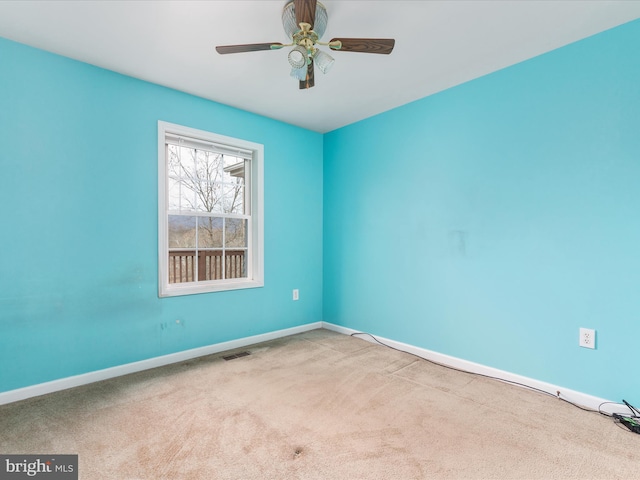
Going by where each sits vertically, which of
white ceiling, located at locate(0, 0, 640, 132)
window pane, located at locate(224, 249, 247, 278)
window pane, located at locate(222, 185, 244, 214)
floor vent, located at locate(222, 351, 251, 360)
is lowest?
floor vent, located at locate(222, 351, 251, 360)

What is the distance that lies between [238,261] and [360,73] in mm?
2288

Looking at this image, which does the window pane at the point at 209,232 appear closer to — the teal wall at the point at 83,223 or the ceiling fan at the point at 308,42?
the teal wall at the point at 83,223

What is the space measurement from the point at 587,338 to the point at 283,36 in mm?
2924

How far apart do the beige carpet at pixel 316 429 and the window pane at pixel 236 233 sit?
135 centimetres

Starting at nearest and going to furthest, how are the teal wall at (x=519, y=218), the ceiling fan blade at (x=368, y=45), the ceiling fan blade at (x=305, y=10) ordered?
1. the ceiling fan blade at (x=305, y=10)
2. the ceiling fan blade at (x=368, y=45)
3. the teal wall at (x=519, y=218)

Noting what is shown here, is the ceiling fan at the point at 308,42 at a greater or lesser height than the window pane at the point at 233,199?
greater

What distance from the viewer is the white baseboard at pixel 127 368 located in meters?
2.19

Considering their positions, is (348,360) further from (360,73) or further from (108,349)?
(360,73)

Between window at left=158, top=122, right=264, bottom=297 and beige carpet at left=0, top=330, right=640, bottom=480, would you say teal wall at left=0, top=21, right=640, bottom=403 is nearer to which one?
window at left=158, top=122, right=264, bottom=297

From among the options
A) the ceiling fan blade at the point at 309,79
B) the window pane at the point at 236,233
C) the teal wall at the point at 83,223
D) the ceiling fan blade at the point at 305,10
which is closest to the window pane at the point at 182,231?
the teal wall at the point at 83,223

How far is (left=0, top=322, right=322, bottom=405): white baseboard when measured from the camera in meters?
2.19

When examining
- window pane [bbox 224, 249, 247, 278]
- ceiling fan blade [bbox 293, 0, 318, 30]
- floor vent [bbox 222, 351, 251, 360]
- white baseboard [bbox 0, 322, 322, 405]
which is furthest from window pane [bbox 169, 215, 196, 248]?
ceiling fan blade [bbox 293, 0, 318, 30]

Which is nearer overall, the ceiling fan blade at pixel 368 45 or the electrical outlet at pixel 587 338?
the ceiling fan blade at pixel 368 45

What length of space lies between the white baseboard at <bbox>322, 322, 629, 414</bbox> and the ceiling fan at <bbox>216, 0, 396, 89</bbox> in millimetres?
2534
